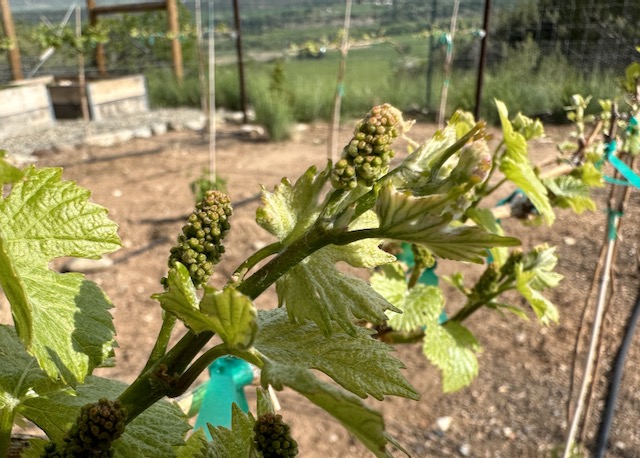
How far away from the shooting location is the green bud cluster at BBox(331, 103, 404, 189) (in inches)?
16.0

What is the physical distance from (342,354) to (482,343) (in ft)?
10.1

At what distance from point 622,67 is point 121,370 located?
746cm

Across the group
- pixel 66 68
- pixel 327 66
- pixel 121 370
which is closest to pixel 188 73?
pixel 66 68

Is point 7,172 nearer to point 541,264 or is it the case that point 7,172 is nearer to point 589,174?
point 541,264

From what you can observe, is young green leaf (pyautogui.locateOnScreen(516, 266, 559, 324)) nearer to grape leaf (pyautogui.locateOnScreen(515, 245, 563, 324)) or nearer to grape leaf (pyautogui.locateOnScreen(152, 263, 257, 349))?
grape leaf (pyautogui.locateOnScreen(515, 245, 563, 324))

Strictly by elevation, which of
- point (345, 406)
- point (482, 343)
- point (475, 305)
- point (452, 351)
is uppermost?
point (345, 406)

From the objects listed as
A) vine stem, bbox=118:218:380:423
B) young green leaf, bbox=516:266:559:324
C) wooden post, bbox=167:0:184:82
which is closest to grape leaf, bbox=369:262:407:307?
young green leaf, bbox=516:266:559:324

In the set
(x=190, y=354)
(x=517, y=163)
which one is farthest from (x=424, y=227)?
(x=517, y=163)

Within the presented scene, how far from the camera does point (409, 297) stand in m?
1.33

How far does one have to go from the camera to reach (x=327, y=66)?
1338 centimetres

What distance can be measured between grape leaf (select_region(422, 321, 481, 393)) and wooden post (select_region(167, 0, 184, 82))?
7.96m

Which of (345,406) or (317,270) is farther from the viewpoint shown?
(317,270)

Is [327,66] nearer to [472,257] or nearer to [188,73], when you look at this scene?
[188,73]

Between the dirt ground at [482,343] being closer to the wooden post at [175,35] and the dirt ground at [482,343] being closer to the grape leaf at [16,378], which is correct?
the grape leaf at [16,378]
